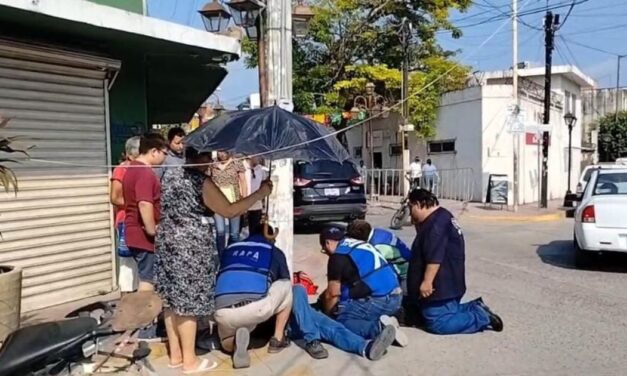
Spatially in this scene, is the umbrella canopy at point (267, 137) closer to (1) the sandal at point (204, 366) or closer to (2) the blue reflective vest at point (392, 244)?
(2) the blue reflective vest at point (392, 244)

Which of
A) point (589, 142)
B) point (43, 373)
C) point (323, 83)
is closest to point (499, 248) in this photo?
point (43, 373)

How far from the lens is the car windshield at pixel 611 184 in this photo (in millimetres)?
10930

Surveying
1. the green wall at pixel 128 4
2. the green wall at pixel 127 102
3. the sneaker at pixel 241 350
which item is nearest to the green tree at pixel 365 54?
the green wall at pixel 127 102

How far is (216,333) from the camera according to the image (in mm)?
6262

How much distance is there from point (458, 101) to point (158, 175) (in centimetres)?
2208

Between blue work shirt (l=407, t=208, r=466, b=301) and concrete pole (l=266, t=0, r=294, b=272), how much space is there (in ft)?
4.80

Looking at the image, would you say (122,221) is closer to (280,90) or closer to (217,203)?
(217,203)

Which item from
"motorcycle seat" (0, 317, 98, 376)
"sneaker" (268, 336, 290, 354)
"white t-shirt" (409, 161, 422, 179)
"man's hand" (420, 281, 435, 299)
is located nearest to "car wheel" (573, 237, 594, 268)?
"man's hand" (420, 281, 435, 299)

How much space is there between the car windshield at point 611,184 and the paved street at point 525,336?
1161 millimetres

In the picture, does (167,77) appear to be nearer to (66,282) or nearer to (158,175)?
(66,282)

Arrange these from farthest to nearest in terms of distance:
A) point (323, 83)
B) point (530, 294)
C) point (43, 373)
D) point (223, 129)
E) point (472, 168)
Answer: point (323, 83) → point (472, 168) → point (530, 294) → point (223, 129) → point (43, 373)

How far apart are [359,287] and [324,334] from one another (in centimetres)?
52

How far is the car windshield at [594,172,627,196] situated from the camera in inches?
430

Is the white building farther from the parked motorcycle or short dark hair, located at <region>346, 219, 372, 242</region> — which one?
the parked motorcycle
